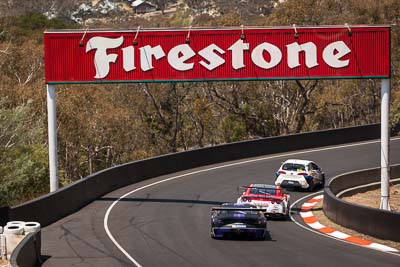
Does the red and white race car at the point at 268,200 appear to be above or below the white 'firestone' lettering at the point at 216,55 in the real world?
below

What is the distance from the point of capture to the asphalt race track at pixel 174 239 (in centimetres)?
2022

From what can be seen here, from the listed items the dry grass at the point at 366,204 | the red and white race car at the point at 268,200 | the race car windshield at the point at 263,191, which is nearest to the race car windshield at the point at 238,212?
the red and white race car at the point at 268,200

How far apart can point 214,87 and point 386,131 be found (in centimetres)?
4266

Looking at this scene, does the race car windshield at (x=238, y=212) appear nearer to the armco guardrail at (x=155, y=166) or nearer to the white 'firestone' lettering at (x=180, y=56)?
the armco guardrail at (x=155, y=166)

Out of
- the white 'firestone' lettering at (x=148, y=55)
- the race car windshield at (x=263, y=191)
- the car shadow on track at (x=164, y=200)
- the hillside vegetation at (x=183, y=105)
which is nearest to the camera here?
the race car windshield at (x=263, y=191)

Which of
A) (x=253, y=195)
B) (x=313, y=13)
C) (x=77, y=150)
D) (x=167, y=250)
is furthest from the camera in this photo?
(x=313, y=13)

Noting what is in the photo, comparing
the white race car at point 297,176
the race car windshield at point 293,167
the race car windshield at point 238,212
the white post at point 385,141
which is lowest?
the white race car at point 297,176

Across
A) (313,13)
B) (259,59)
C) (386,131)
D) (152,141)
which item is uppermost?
(313,13)

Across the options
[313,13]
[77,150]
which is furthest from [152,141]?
[313,13]

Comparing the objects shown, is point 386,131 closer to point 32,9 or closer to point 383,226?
point 383,226

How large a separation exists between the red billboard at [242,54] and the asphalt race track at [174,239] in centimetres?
538

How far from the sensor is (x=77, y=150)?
59.0 m

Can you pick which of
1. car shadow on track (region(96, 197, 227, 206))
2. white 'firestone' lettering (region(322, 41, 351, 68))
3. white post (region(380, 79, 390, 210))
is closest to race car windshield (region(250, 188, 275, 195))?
car shadow on track (region(96, 197, 227, 206))

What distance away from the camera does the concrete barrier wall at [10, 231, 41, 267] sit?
55.9 feet
